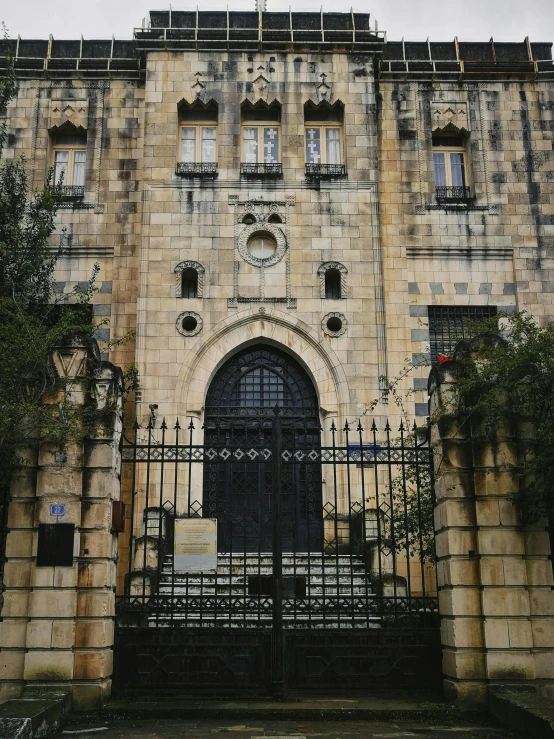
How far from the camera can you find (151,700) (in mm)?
11297

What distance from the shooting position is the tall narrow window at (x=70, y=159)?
20.5 meters

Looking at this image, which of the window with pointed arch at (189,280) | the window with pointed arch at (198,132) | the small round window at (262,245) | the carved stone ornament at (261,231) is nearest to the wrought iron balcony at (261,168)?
the window with pointed arch at (198,132)

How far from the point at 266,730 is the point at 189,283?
1159 cm

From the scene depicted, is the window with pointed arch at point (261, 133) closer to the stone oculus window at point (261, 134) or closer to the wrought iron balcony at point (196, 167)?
the stone oculus window at point (261, 134)

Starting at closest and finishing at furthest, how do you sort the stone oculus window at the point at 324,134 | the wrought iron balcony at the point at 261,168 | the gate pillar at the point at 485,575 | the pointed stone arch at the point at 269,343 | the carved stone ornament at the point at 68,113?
the gate pillar at the point at 485,575, the pointed stone arch at the point at 269,343, the wrought iron balcony at the point at 261,168, the stone oculus window at the point at 324,134, the carved stone ornament at the point at 68,113

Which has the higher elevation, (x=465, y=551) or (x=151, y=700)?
→ (x=465, y=551)

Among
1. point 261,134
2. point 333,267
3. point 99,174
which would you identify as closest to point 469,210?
point 333,267

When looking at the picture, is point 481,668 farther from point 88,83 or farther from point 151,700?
point 88,83

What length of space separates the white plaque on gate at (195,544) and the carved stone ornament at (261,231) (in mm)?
8661

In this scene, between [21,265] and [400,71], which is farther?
[400,71]

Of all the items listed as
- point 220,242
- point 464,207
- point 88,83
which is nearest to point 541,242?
point 464,207

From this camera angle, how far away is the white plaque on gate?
11.7 meters

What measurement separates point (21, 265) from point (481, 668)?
1137 cm

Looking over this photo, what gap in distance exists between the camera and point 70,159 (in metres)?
20.8
